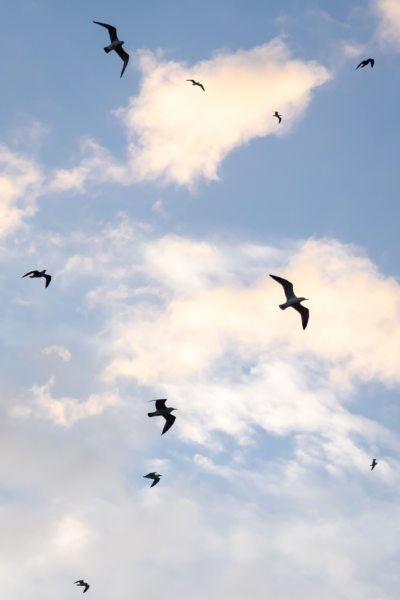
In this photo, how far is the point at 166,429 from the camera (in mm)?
60969

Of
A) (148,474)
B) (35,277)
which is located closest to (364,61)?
(35,277)

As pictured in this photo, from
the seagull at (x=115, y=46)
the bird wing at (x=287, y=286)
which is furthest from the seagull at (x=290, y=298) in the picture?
the seagull at (x=115, y=46)

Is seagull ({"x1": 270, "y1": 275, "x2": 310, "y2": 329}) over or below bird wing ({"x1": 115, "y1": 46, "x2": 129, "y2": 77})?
below

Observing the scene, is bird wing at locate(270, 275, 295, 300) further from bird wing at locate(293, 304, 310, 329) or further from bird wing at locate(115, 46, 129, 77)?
bird wing at locate(115, 46, 129, 77)

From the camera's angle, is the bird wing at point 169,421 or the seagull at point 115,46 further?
the bird wing at point 169,421

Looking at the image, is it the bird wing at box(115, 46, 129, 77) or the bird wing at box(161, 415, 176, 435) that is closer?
the bird wing at box(115, 46, 129, 77)

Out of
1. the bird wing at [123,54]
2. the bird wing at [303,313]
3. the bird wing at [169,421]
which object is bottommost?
the bird wing at [169,421]

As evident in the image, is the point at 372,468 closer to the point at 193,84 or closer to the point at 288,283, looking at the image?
the point at 288,283

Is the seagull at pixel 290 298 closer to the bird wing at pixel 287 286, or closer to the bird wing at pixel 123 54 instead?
the bird wing at pixel 287 286

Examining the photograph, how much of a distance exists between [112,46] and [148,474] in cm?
3946

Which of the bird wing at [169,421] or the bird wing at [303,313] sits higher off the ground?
the bird wing at [303,313]

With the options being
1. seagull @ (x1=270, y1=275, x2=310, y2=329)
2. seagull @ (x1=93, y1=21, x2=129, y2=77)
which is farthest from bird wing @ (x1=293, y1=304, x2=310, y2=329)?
seagull @ (x1=93, y1=21, x2=129, y2=77)

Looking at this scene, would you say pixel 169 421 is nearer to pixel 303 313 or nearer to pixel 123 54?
pixel 303 313

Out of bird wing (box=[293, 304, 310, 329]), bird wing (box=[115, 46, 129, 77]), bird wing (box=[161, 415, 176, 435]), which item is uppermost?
bird wing (box=[115, 46, 129, 77])
